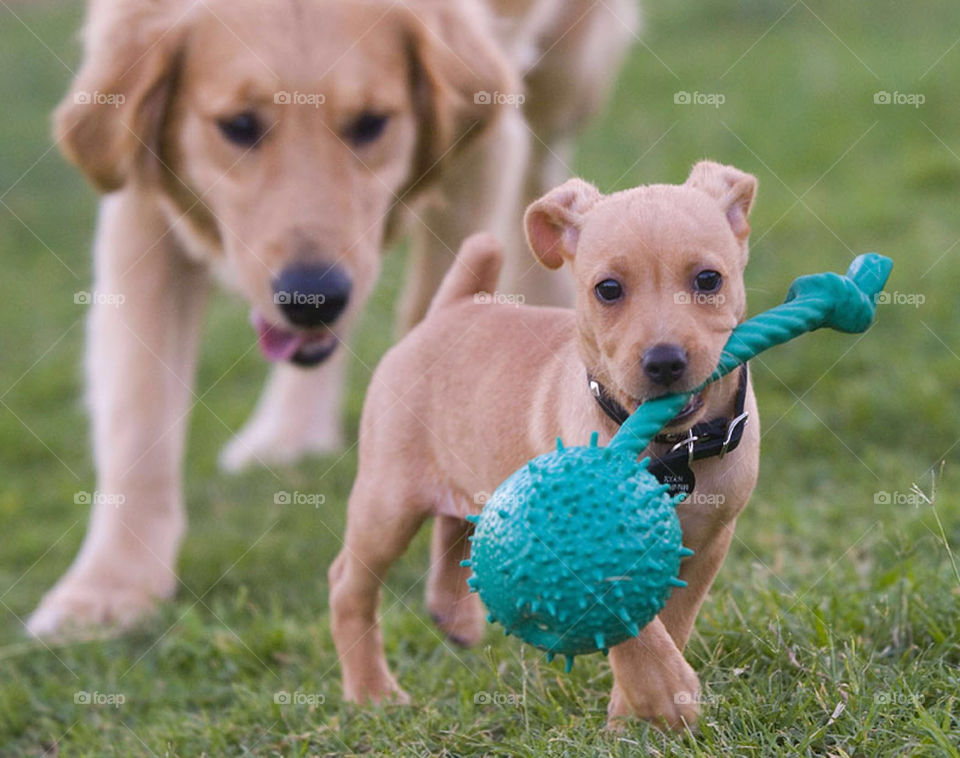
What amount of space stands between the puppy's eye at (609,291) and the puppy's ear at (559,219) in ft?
0.90

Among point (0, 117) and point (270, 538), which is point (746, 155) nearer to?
point (270, 538)

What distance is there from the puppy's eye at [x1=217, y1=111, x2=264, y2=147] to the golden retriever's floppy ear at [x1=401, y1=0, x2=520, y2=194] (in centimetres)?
65

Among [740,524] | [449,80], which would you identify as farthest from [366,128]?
[740,524]

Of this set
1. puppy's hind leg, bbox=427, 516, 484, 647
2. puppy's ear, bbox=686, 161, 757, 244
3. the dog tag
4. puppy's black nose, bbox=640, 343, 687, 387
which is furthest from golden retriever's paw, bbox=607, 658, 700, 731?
puppy's hind leg, bbox=427, 516, 484, 647

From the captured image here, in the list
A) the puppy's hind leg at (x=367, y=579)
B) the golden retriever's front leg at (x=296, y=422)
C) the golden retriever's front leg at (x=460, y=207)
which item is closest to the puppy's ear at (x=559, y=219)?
the puppy's hind leg at (x=367, y=579)

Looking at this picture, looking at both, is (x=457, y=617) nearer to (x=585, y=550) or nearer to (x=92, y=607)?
(x=585, y=550)

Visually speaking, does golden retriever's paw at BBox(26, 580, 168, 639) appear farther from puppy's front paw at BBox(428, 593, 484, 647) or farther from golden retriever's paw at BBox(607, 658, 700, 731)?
golden retriever's paw at BBox(607, 658, 700, 731)

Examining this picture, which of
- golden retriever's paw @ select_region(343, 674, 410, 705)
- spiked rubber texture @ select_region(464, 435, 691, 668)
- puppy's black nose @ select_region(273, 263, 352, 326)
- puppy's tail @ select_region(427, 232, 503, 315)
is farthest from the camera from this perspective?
puppy's black nose @ select_region(273, 263, 352, 326)

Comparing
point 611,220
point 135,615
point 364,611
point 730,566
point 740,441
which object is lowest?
point 135,615

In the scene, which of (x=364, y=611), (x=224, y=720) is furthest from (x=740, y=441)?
(x=224, y=720)

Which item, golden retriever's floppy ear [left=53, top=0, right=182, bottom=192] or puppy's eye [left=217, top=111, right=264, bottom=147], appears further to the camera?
golden retriever's floppy ear [left=53, top=0, right=182, bottom=192]

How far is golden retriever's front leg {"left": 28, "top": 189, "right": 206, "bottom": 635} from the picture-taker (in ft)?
16.4

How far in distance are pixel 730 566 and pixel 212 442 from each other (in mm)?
3862

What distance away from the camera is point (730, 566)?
13.7ft
